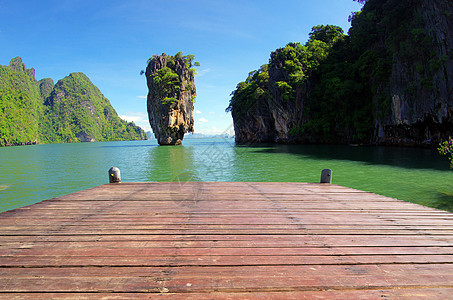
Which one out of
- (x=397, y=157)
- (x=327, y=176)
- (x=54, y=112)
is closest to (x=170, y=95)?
(x=397, y=157)

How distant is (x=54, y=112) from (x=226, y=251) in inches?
7416

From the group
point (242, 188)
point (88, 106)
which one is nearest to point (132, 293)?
point (242, 188)

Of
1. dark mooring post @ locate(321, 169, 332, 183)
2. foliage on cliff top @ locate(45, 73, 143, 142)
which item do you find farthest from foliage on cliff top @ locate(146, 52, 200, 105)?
foliage on cliff top @ locate(45, 73, 143, 142)

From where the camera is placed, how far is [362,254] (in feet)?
7.75

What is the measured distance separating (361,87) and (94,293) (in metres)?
40.5

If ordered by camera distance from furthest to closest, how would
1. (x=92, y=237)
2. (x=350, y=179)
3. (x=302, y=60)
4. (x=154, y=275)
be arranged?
(x=302, y=60)
(x=350, y=179)
(x=92, y=237)
(x=154, y=275)

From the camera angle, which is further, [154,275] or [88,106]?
[88,106]

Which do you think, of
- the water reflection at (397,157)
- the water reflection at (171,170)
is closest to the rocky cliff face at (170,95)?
the water reflection at (171,170)

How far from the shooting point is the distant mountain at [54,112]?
102 meters

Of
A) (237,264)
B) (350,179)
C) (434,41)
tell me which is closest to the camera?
(237,264)

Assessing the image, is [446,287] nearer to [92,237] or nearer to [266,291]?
[266,291]

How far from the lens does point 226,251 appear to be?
2400 mm

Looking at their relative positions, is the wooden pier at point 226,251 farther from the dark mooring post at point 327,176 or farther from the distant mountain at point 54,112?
the distant mountain at point 54,112

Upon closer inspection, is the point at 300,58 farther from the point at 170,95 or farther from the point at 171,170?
the point at 171,170
